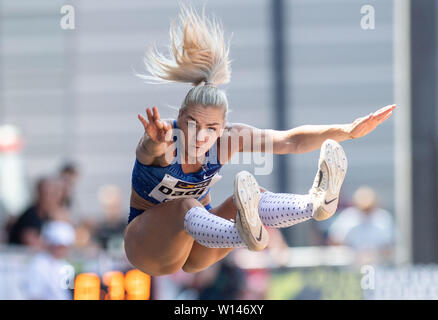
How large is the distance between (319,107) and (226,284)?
8.65 ft

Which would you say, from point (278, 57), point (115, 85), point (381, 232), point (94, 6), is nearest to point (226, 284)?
point (381, 232)

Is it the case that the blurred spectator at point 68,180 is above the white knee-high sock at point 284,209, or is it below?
below

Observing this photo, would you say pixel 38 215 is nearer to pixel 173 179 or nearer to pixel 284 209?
pixel 173 179

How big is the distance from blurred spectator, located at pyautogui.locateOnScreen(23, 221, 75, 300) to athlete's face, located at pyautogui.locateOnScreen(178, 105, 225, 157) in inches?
107

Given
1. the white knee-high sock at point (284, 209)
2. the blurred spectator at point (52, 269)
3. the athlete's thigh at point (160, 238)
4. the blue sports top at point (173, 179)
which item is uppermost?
the blue sports top at point (173, 179)

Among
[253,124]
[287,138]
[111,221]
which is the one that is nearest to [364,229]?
[253,124]

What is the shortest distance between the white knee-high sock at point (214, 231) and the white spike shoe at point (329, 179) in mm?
348

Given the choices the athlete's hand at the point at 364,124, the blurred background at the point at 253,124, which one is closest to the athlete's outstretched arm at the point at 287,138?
the athlete's hand at the point at 364,124

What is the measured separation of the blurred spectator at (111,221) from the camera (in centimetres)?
593

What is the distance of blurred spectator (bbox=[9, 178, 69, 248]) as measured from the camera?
5918 mm

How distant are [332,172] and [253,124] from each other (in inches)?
158

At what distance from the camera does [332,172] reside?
2.94 meters

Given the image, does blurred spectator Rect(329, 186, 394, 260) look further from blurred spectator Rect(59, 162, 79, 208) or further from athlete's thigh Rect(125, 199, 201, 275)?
athlete's thigh Rect(125, 199, 201, 275)

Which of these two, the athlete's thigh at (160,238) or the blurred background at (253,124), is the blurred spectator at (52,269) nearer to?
the blurred background at (253,124)
